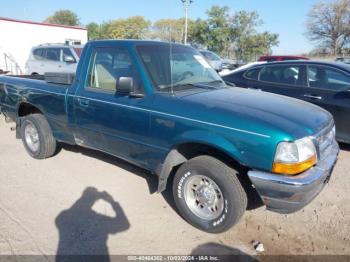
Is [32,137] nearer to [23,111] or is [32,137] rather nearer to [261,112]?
[23,111]

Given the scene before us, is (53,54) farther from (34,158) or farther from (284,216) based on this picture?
(284,216)

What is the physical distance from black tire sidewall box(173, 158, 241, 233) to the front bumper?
303mm


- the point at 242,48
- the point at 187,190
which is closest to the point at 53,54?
the point at 187,190

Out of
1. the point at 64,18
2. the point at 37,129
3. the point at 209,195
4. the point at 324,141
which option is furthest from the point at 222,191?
the point at 64,18

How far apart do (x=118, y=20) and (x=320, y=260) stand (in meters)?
58.5

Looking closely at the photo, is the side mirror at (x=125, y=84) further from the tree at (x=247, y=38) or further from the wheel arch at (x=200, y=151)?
the tree at (x=247, y=38)

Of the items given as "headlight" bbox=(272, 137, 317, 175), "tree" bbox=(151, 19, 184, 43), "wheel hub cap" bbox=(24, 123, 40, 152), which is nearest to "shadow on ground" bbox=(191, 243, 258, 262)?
"headlight" bbox=(272, 137, 317, 175)

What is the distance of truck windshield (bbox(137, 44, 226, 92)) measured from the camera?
370cm

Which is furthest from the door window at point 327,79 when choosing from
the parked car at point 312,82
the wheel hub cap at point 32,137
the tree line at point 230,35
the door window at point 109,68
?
the tree line at point 230,35

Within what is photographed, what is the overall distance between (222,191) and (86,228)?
1486 millimetres

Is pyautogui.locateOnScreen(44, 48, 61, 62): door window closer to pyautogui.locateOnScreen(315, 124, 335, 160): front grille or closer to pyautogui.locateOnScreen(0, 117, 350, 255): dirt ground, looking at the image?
pyautogui.locateOnScreen(0, 117, 350, 255): dirt ground

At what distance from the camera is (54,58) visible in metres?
11.9

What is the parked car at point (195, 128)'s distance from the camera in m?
2.85

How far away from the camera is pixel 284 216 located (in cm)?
374
